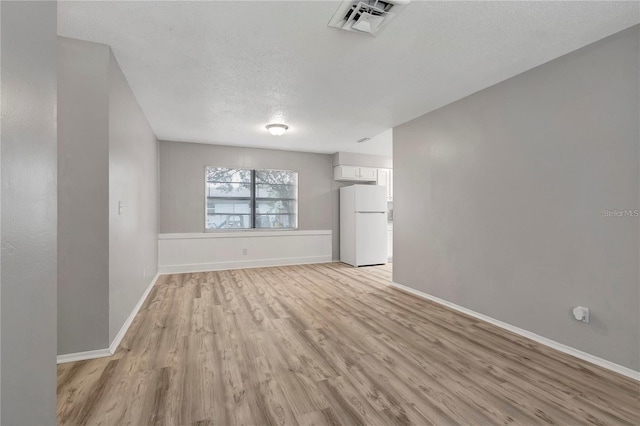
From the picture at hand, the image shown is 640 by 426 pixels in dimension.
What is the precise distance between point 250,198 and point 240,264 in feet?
4.41

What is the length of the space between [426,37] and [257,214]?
15.0ft

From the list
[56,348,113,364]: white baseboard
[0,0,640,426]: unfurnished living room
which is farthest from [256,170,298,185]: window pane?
[56,348,113,364]: white baseboard

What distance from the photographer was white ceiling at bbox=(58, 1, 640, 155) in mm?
1861

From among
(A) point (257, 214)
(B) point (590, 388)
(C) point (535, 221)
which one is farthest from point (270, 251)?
(B) point (590, 388)

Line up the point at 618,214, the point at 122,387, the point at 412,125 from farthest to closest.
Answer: the point at 412,125 → the point at 618,214 → the point at 122,387

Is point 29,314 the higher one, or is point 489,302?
point 29,314

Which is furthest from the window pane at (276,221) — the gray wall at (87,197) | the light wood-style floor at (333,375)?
the gray wall at (87,197)

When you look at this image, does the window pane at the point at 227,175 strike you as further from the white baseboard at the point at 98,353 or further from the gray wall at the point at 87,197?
the white baseboard at the point at 98,353

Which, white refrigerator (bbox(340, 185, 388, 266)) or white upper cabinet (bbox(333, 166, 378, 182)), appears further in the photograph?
white upper cabinet (bbox(333, 166, 378, 182))

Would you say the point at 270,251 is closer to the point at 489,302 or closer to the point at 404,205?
the point at 404,205

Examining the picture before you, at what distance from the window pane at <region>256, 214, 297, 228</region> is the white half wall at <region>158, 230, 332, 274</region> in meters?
0.22

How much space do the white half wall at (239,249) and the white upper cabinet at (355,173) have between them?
1.28 m

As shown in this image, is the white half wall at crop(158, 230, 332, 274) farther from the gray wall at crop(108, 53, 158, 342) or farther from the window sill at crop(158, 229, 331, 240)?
the gray wall at crop(108, 53, 158, 342)

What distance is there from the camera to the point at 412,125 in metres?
4.00
